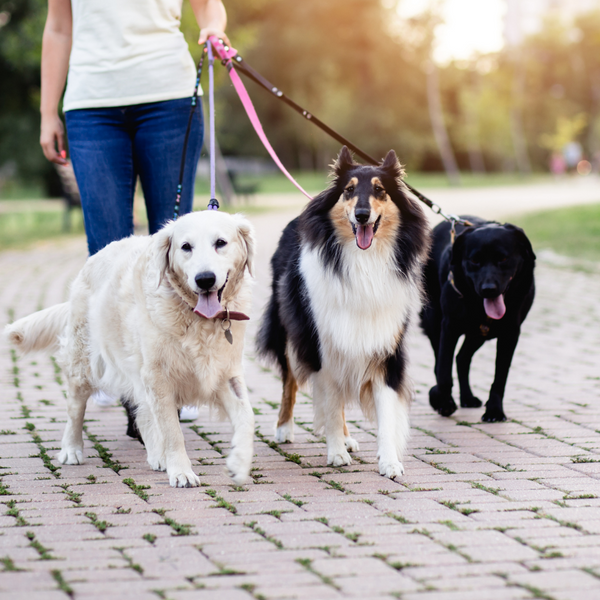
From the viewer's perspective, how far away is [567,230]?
16.5 m

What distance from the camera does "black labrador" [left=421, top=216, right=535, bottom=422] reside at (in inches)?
193

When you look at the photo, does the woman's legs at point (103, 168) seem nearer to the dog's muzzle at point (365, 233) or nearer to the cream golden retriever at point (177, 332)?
the cream golden retriever at point (177, 332)

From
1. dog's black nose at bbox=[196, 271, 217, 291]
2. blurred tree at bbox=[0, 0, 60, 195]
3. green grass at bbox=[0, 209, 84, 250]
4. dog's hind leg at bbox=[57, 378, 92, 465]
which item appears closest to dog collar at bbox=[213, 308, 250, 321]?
dog's black nose at bbox=[196, 271, 217, 291]

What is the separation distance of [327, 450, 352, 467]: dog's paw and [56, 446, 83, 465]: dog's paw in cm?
127

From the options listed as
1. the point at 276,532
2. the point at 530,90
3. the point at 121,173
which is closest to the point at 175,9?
the point at 121,173

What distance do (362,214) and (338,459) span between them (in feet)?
4.09

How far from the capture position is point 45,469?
13.2 ft

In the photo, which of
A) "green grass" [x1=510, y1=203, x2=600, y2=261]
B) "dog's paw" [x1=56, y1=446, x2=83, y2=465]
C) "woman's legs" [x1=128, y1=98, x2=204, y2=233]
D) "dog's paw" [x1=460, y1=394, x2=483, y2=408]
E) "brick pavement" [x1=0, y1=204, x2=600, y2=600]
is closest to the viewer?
"brick pavement" [x1=0, y1=204, x2=600, y2=600]

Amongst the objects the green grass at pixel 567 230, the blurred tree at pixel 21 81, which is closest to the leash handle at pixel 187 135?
the green grass at pixel 567 230

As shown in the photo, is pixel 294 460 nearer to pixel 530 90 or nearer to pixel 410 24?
pixel 410 24

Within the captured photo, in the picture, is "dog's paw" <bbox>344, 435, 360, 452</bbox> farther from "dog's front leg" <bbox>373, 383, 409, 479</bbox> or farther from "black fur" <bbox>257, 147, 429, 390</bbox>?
"black fur" <bbox>257, 147, 429, 390</bbox>

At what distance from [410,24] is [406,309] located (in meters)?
46.8

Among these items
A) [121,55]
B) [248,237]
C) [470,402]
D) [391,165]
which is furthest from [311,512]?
[121,55]

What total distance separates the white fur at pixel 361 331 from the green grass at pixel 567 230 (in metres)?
10.0
